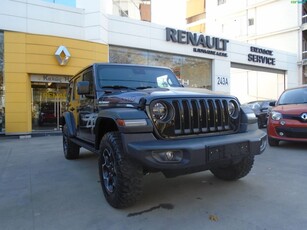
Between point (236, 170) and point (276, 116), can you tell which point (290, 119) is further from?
point (236, 170)

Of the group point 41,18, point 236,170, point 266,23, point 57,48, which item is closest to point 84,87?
point 236,170

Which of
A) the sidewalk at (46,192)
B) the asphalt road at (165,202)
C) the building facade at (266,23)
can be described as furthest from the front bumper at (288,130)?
the building facade at (266,23)

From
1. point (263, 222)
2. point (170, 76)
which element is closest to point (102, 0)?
point (170, 76)

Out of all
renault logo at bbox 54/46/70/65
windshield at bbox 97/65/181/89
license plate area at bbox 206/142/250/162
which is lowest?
license plate area at bbox 206/142/250/162

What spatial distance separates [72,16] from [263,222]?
12558mm

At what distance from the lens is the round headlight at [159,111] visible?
307 centimetres

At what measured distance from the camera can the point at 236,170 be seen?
4.04 metres

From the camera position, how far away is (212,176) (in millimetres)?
4559

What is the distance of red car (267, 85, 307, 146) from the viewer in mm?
6510

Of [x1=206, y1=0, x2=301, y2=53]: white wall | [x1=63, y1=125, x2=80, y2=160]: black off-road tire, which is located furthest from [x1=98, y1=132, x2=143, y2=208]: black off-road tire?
[x1=206, y1=0, x2=301, y2=53]: white wall

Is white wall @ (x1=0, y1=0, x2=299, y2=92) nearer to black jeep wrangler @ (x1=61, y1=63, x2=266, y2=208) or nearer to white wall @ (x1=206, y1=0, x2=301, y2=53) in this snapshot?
black jeep wrangler @ (x1=61, y1=63, x2=266, y2=208)

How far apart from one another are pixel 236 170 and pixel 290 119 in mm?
3454

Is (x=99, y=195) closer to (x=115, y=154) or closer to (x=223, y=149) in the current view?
(x=115, y=154)

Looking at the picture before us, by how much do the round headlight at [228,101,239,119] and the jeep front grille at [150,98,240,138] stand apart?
10 centimetres
